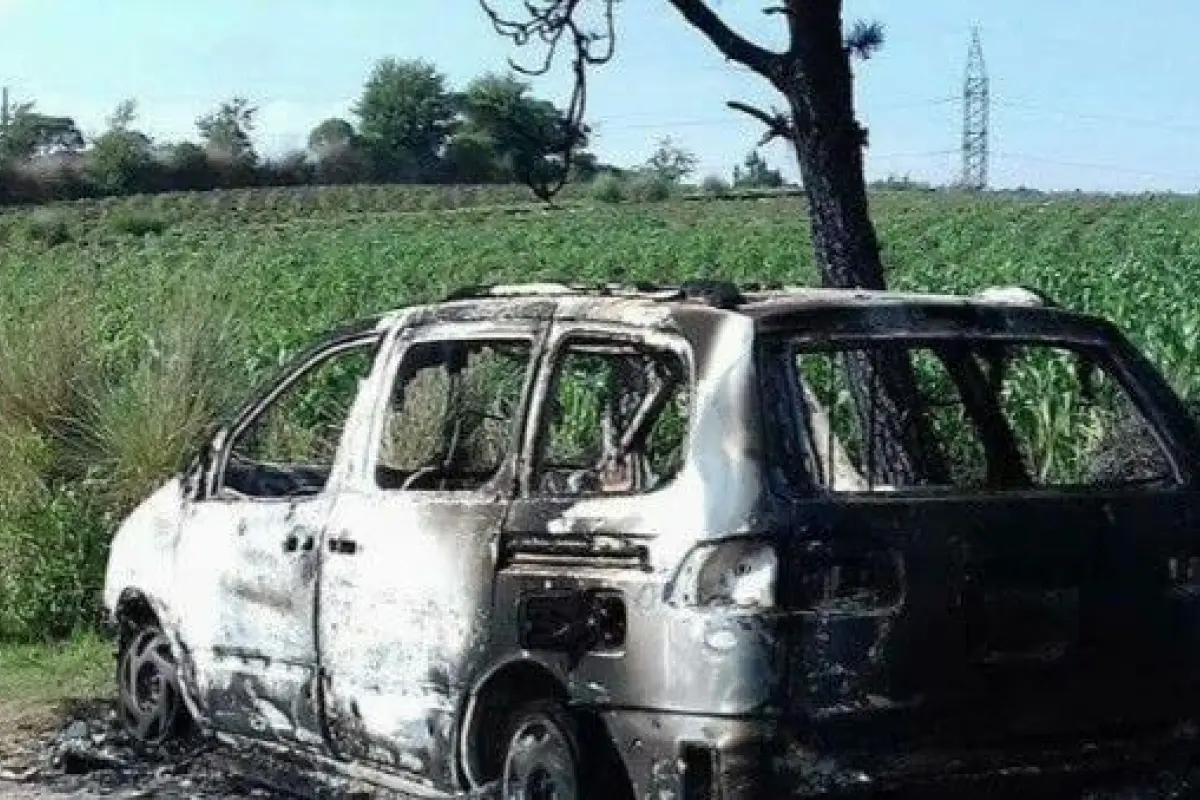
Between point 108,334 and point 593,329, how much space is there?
10954mm

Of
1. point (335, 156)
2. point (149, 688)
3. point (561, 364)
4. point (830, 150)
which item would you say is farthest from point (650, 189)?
point (561, 364)

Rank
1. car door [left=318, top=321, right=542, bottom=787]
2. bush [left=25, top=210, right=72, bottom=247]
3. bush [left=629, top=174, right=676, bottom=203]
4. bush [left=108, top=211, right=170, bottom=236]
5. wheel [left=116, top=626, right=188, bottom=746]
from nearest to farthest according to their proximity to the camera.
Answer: car door [left=318, top=321, right=542, bottom=787]
wheel [left=116, top=626, right=188, bottom=746]
bush [left=25, top=210, right=72, bottom=247]
bush [left=108, top=211, right=170, bottom=236]
bush [left=629, top=174, right=676, bottom=203]

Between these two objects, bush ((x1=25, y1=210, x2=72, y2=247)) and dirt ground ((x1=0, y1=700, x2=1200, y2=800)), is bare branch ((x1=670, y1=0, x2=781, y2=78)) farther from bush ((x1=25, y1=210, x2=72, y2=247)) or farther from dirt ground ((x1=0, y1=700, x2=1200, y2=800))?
bush ((x1=25, y1=210, x2=72, y2=247))

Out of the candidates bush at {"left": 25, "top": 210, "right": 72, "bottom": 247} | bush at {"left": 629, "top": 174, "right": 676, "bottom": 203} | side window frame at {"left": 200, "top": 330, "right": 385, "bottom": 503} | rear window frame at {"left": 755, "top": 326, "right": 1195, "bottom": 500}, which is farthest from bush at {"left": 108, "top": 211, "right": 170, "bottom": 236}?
rear window frame at {"left": 755, "top": 326, "right": 1195, "bottom": 500}

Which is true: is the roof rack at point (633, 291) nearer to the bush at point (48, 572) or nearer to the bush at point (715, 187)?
the bush at point (48, 572)

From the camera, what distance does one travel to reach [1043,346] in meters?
6.95

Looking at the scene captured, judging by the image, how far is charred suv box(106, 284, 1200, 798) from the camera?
20.0ft

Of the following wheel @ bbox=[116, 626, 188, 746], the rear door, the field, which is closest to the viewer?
the rear door

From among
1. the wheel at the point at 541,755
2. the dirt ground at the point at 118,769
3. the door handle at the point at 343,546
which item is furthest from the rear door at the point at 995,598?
the dirt ground at the point at 118,769

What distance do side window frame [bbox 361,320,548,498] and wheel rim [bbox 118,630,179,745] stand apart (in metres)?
1.71

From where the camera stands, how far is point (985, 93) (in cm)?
9088

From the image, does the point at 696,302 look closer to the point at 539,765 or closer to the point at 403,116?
the point at 539,765

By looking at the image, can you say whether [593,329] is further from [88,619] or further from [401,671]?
[88,619]

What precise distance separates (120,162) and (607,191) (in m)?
19.4
